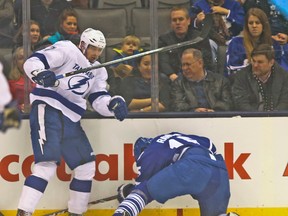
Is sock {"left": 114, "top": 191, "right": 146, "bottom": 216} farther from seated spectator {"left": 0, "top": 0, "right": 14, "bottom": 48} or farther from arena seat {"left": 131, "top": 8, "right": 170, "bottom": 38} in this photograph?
seated spectator {"left": 0, "top": 0, "right": 14, "bottom": 48}

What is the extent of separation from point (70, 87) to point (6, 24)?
0.51 m

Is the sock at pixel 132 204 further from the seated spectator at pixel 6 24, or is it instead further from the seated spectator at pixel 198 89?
the seated spectator at pixel 6 24

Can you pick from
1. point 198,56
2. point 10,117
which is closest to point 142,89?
point 198,56

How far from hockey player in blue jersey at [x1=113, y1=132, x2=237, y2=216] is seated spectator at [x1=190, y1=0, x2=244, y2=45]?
24.3 inches

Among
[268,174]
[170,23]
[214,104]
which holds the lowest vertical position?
[268,174]

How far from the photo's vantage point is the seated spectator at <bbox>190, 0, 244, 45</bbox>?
645cm

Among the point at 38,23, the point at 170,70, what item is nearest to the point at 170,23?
the point at 170,70

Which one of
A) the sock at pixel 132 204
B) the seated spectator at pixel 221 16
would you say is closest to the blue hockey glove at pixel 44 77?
the sock at pixel 132 204

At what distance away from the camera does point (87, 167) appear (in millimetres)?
6367

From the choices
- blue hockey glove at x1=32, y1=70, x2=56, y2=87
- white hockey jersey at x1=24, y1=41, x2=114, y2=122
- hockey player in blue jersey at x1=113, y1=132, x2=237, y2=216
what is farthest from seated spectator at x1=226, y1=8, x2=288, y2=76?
blue hockey glove at x1=32, y1=70, x2=56, y2=87

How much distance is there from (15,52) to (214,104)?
1.15 meters

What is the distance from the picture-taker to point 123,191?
6.41 m

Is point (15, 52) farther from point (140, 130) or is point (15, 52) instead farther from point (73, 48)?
point (140, 130)

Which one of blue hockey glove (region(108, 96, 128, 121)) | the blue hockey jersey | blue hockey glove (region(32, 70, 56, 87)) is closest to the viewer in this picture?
blue hockey glove (region(32, 70, 56, 87))
